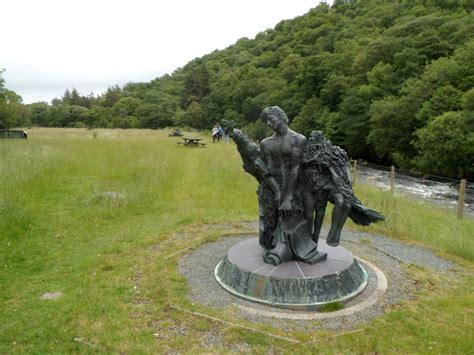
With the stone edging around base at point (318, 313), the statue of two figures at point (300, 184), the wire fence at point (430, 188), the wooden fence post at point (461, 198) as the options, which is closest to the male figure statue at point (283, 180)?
the statue of two figures at point (300, 184)

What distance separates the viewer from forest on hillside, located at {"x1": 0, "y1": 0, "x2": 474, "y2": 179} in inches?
1020

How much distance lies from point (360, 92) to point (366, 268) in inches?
1198

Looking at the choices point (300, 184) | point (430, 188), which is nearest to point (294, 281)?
point (300, 184)

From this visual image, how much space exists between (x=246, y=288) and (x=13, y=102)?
52809 mm

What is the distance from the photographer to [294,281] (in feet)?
20.6

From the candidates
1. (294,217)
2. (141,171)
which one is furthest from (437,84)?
(294,217)

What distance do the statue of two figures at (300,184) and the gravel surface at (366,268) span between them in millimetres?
1062

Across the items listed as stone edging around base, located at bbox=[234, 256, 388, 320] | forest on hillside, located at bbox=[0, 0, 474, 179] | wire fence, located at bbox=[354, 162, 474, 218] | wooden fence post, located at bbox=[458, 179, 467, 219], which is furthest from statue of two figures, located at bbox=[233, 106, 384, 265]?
wire fence, located at bbox=[354, 162, 474, 218]

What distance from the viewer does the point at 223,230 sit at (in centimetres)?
1060

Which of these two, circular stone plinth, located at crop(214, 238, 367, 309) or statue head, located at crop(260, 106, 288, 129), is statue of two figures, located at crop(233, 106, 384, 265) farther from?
circular stone plinth, located at crop(214, 238, 367, 309)

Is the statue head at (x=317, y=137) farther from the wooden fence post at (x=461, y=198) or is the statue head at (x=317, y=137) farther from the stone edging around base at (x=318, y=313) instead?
the wooden fence post at (x=461, y=198)

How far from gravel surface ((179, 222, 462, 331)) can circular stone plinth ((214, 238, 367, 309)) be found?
0.49 ft

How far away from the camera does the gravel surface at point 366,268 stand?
5.79 meters

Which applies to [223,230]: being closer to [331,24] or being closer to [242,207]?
[242,207]
